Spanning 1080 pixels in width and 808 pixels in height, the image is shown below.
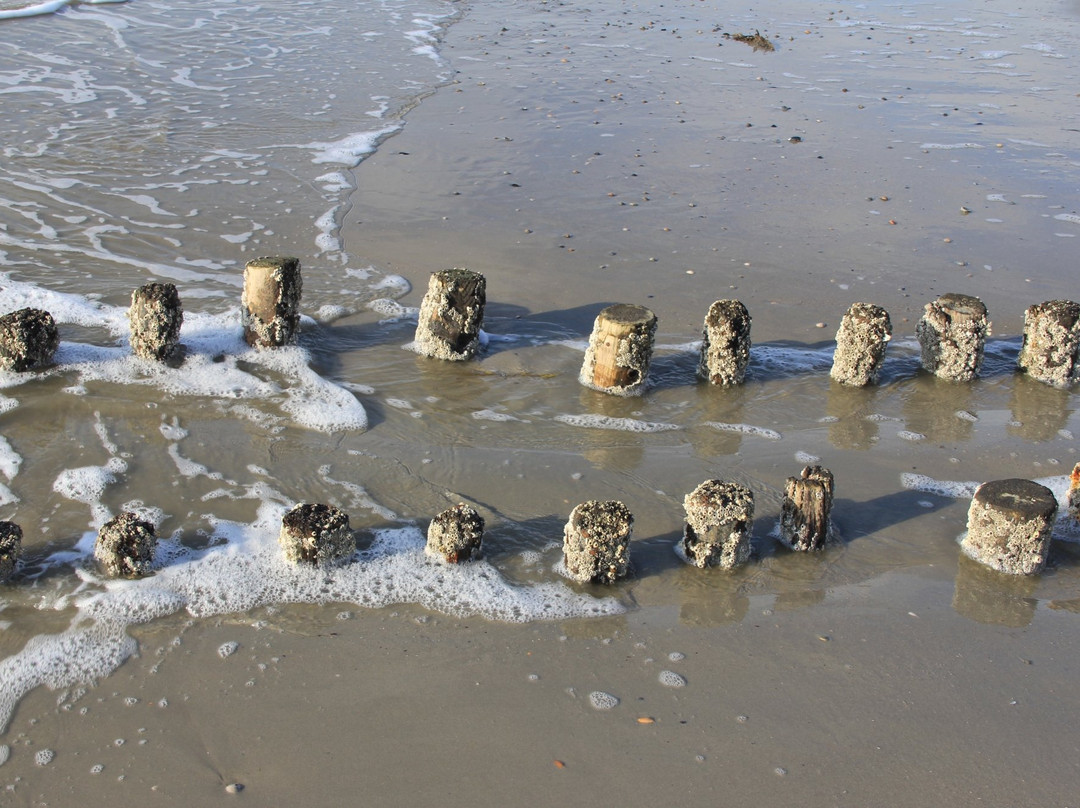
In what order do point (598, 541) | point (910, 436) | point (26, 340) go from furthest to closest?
point (26, 340) < point (910, 436) < point (598, 541)

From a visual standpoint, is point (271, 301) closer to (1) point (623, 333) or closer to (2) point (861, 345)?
(1) point (623, 333)

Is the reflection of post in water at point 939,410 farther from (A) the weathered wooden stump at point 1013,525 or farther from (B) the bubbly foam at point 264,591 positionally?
(B) the bubbly foam at point 264,591

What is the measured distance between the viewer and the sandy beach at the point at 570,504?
3832mm

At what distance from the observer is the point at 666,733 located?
155 inches

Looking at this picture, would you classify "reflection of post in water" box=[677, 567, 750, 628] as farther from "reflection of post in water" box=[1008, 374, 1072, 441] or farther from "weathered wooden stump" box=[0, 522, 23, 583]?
"weathered wooden stump" box=[0, 522, 23, 583]

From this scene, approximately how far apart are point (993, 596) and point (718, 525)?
1429mm

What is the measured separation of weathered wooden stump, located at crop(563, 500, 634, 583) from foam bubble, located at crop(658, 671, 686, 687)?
669 mm

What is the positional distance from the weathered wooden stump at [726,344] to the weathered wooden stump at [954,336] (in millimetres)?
1377

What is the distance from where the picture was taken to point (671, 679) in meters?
4.22

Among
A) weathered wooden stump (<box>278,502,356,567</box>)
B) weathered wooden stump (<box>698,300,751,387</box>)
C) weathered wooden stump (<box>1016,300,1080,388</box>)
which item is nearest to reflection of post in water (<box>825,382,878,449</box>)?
weathered wooden stump (<box>698,300,751,387</box>)

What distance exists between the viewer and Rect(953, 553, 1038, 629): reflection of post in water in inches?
186

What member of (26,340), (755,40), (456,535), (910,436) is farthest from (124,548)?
(755,40)

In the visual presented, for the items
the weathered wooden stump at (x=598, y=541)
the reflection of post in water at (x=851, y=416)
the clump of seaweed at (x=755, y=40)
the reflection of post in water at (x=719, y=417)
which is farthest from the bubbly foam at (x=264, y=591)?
the clump of seaweed at (x=755, y=40)

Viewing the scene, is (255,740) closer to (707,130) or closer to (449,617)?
(449,617)
